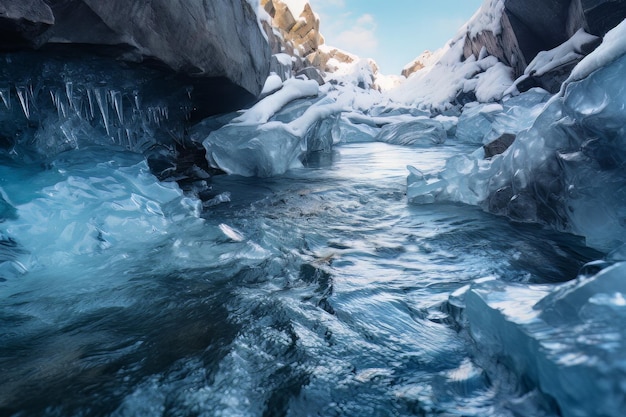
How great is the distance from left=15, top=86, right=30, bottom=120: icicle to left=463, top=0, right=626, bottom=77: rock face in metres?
9.72

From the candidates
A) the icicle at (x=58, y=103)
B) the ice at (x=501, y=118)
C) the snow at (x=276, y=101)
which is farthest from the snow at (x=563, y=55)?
the icicle at (x=58, y=103)

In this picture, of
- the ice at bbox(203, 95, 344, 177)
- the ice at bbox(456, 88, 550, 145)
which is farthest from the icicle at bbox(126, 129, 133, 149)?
the ice at bbox(456, 88, 550, 145)

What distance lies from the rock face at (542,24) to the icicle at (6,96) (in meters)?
9.82

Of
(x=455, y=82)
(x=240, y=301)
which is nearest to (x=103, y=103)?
(x=240, y=301)

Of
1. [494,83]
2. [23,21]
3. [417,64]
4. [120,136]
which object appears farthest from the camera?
[417,64]

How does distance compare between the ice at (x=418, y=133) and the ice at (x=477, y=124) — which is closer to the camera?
the ice at (x=477, y=124)

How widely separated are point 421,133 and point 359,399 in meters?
10.1

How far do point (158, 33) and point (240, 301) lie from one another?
2.82 meters

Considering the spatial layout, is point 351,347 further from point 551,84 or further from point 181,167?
point 551,84

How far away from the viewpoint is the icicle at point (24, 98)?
3.09m

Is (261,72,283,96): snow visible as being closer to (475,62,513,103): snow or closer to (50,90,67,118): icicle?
(50,90,67,118): icicle

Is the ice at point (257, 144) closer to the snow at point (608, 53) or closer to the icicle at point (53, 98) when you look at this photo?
the icicle at point (53, 98)

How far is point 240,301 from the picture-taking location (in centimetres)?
165

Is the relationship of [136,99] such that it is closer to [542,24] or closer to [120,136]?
[120,136]
